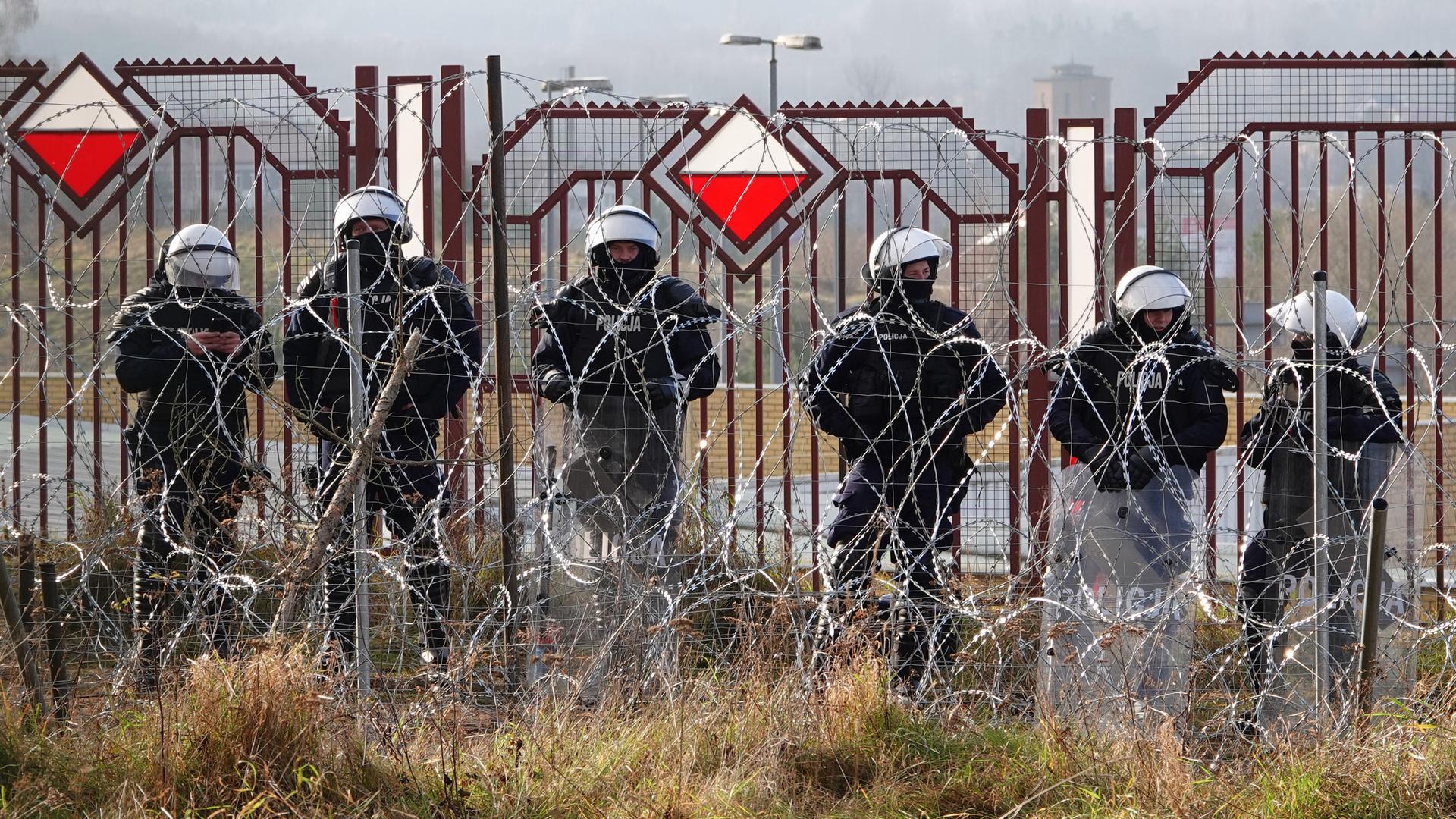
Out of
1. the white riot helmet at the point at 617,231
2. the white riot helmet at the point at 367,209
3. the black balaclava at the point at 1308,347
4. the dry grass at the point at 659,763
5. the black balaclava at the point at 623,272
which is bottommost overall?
the dry grass at the point at 659,763

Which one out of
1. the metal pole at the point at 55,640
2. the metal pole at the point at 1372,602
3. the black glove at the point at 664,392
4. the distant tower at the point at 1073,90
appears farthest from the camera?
the distant tower at the point at 1073,90

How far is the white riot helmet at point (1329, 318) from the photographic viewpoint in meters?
4.93

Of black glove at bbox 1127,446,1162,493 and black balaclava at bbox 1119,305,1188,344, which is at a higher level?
black balaclava at bbox 1119,305,1188,344

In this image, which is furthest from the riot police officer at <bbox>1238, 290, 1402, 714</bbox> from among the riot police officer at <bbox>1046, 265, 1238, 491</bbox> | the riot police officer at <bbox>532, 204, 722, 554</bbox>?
the riot police officer at <bbox>532, 204, 722, 554</bbox>

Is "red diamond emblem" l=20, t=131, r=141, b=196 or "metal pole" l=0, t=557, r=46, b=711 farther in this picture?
"red diamond emblem" l=20, t=131, r=141, b=196

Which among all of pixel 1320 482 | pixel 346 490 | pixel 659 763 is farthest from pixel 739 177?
pixel 659 763

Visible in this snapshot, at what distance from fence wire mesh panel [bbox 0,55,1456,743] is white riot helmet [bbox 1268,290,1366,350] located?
18mm

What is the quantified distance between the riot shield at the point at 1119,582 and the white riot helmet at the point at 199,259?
2.99 meters

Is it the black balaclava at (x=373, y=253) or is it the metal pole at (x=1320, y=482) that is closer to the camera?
the metal pole at (x=1320, y=482)

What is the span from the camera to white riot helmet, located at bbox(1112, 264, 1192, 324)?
5.11 metres

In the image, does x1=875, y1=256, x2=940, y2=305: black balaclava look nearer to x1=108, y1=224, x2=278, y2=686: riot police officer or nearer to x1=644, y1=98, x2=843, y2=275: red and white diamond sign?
x1=644, y1=98, x2=843, y2=275: red and white diamond sign

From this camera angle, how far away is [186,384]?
544cm

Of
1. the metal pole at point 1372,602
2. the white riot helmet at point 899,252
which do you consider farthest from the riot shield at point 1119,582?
the white riot helmet at point 899,252

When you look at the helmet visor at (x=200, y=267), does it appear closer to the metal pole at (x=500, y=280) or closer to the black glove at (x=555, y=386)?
the metal pole at (x=500, y=280)
